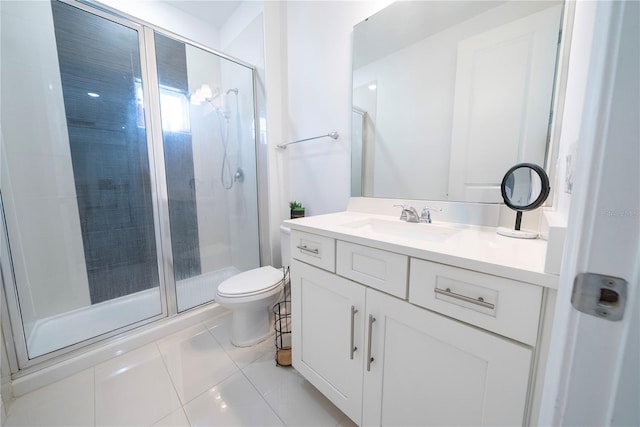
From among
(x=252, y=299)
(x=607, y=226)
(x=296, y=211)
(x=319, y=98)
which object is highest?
(x=319, y=98)

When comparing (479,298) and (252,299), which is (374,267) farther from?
(252,299)

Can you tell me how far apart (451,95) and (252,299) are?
147 cm

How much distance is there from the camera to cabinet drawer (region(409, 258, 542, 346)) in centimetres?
54

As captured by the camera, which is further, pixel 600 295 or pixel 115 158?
pixel 115 158

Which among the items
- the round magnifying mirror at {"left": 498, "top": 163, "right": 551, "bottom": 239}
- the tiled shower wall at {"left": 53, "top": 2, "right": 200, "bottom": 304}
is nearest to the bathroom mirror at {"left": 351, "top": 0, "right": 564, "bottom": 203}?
the round magnifying mirror at {"left": 498, "top": 163, "right": 551, "bottom": 239}

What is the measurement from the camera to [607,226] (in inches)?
10.6

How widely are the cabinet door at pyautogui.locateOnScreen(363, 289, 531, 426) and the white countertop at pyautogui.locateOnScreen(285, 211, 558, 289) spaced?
0.17 metres

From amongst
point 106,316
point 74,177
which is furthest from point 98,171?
point 106,316

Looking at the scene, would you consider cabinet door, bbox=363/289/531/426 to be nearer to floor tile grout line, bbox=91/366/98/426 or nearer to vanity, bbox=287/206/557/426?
vanity, bbox=287/206/557/426

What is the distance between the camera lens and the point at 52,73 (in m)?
1.47

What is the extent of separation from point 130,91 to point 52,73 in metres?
0.41

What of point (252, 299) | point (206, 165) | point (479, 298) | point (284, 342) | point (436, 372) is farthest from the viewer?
point (206, 165)

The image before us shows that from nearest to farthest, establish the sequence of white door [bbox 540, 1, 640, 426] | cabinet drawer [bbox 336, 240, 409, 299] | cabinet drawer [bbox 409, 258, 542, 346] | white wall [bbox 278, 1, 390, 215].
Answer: white door [bbox 540, 1, 640, 426]
cabinet drawer [bbox 409, 258, 542, 346]
cabinet drawer [bbox 336, 240, 409, 299]
white wall [bbox 278, 1, 390, 215]

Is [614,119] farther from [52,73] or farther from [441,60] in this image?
[52,73]
